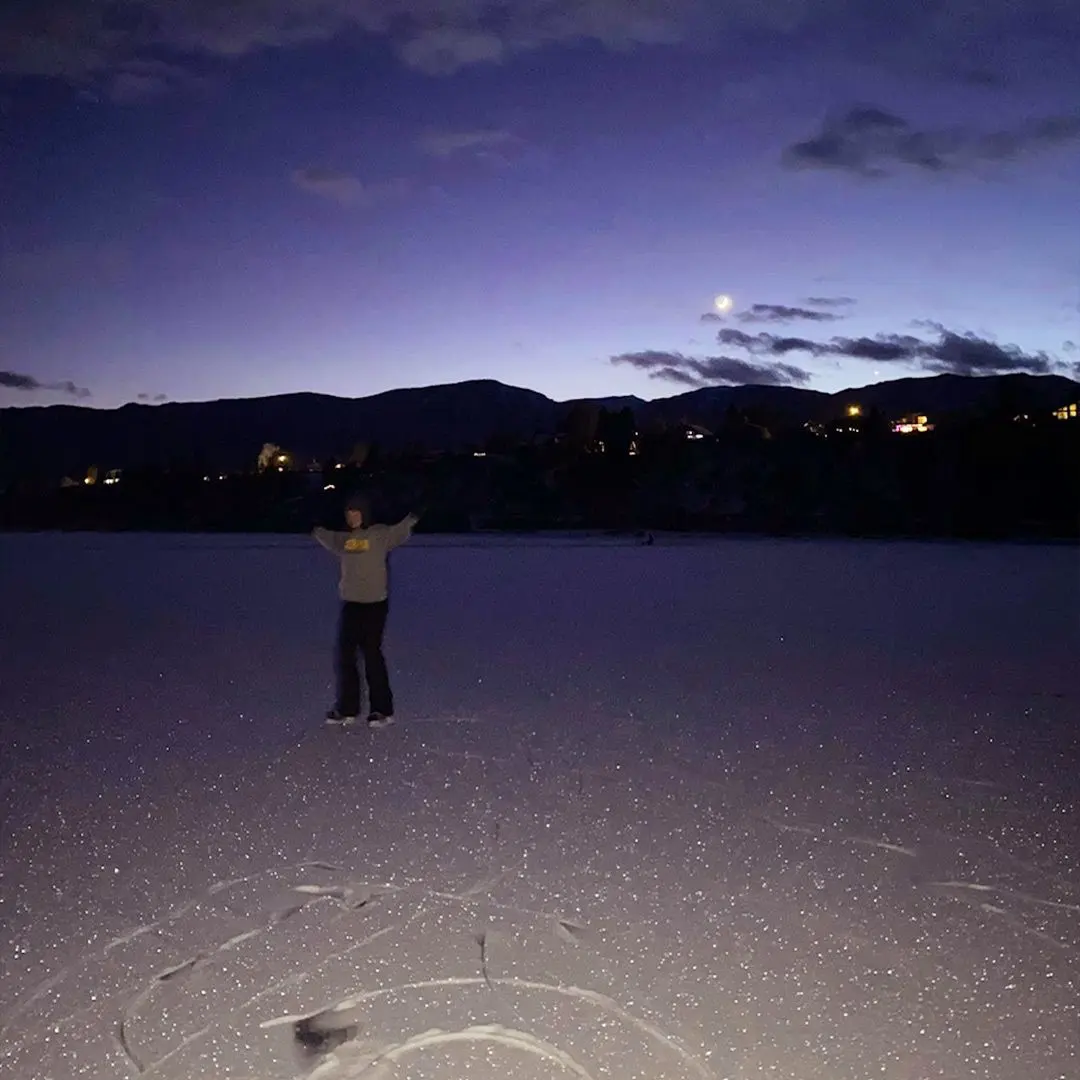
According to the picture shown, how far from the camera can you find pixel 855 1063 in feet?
10.6

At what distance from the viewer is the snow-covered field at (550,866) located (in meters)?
3.38

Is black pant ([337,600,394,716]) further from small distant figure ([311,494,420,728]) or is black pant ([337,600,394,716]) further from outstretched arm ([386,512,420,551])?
outstretched arm ([386,512,420,551])

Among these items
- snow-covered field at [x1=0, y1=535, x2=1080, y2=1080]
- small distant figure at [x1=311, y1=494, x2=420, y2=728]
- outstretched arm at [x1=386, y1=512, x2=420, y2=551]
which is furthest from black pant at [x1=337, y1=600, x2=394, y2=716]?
outstretched arm at [x1=386, y1=512, x2=420, y2=551]

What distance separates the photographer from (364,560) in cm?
757

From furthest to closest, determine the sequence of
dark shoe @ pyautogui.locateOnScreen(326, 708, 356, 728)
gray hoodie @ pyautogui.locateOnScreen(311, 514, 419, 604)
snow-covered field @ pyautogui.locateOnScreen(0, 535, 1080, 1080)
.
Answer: dark shoe @ pyautogui.locateOnScreen(326, 708, 356, 728) < gray hoodie @ pyautogui.locateOnScreen(311, 514, 419, 604) < snow-covered field @ pyautogui.locateOnScreen(0, 535, 1080, 1080)

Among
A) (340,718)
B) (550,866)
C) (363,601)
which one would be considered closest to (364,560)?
(363,601)

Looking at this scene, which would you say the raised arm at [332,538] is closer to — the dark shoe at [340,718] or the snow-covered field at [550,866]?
the dark shoe at [340,718]

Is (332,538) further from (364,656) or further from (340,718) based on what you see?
(340,718)

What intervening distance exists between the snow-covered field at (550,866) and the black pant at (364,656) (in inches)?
10.9

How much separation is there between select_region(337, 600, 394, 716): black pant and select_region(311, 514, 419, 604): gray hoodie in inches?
2.7

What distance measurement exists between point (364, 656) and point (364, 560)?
23.9 inches

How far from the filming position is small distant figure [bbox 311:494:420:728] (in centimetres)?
757

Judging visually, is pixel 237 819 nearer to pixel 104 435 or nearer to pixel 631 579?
pixel 631 579

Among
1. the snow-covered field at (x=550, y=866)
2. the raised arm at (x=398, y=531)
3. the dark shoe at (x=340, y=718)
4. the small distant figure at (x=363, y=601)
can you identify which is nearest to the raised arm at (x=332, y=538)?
the small distant figure at (x=363, y=601)
